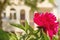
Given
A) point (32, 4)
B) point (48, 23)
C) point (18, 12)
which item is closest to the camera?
point (48, 23)

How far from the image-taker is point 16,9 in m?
2.85

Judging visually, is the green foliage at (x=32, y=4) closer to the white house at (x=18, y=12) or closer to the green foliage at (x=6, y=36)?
the white house at (x=18, y=12)

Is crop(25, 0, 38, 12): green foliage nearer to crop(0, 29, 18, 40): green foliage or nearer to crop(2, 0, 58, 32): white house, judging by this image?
crop(2, 0, 58, 32): white house

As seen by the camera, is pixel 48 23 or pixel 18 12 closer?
pixel 48 23

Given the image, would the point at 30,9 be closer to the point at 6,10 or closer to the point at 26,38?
the point at 6,10

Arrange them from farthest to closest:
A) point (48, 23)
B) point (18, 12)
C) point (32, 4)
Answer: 1. point (18, 12)
2. point (32, 4)
3. point (48, 23)

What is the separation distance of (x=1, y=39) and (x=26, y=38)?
5cm

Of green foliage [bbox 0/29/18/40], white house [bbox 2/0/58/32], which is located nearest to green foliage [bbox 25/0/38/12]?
white house [bbox 2/0/58/32]

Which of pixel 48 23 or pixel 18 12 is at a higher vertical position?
pixel 48 23

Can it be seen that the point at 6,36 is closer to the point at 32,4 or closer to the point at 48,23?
the point at 48,23

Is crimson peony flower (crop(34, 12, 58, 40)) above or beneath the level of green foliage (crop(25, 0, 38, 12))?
above

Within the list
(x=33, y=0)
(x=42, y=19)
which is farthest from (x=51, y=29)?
(x=33, y=0)

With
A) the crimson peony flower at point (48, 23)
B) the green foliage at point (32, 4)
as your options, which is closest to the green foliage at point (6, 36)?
the crimson peony flower at point (48, 23)

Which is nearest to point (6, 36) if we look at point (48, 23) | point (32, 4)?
point (48, 23)
